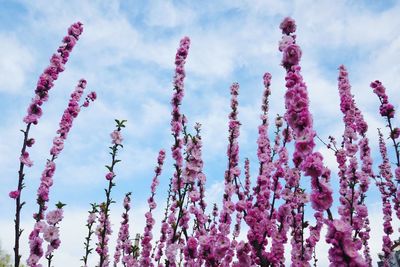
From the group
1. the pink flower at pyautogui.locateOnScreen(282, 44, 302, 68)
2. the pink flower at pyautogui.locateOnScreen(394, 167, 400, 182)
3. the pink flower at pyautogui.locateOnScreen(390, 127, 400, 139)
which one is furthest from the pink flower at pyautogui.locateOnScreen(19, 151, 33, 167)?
the pink flower at pyautogui.locateOnScreen(394, 167, 400, 182)

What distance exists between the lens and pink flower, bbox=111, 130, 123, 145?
28.0 ft

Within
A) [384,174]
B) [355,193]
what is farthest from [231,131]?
[384,174]

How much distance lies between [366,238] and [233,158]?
21.7 ft

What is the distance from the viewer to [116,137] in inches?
340

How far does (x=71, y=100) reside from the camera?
8.00 metres

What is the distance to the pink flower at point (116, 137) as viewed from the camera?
8.54m

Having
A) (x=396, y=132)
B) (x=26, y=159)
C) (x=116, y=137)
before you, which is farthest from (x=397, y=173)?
(x=26, y=159)

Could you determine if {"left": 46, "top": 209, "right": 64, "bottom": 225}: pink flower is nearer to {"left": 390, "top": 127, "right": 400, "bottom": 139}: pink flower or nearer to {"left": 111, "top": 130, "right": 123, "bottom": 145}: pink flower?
{"left": 111, "top": 130, "right": 123, "bottom": 145}: pink flower

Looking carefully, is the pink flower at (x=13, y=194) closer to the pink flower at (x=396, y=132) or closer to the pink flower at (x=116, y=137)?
the pink flower at (x=116, y=137)

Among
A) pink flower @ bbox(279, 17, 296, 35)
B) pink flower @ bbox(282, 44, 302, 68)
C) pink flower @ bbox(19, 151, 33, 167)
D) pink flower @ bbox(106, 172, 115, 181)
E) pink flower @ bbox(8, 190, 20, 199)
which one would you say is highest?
pink flower @ bbox(279, 17, 296, 35)

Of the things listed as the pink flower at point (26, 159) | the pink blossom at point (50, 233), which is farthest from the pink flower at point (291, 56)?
the pink blossom at point (50, 233)

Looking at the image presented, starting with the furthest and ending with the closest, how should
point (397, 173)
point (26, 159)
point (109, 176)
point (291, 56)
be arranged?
point (397, 173) → point (109, 176) → point (26, 159) → point (291, 56)

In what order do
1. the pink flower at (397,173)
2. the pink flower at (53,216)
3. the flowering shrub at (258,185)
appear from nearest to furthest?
the flowering shrub at (258,185)
the pink flower at (53,216)
the pink flower at (397,173)

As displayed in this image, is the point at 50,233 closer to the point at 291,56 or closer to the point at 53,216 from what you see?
the point at 53,216
